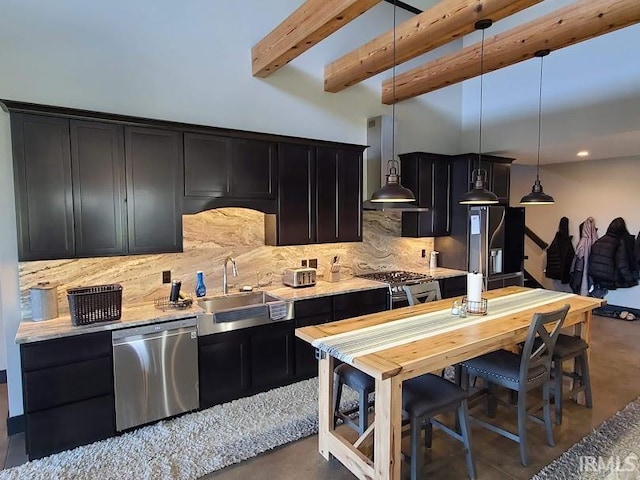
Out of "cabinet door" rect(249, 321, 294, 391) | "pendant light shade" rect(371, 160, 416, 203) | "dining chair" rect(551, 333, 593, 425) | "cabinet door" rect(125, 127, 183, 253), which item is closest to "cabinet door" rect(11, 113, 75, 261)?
"cabinet door" rect(125, 127, 183, 253)

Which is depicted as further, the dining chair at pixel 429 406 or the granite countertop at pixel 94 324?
the granite countertop at pixel 94 324

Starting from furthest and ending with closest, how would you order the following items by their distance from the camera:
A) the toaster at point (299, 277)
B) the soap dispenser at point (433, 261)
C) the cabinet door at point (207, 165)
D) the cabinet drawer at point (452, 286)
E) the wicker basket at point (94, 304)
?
1. the soap dispenser at point (433, 261)
2. the cabinet drawer at point (452, 286)
3. the toaster at point (299, 277)
4. the cabinet door at point (207, 165)
5. the wicker basket at point (94, 304)

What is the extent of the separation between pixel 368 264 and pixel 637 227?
4.44m

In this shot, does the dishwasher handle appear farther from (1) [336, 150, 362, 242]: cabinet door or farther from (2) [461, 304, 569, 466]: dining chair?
(2) [461, 304, 569, 466]: dining chair

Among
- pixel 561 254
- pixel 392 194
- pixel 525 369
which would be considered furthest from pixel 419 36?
pixel 561 254

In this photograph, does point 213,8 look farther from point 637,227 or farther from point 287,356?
point 637,227

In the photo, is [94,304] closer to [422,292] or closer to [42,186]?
[42,186]

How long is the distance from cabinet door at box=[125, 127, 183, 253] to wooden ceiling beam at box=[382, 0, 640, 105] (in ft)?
9.31

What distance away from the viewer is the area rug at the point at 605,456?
2.41 metres

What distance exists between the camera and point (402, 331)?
2.56 metres

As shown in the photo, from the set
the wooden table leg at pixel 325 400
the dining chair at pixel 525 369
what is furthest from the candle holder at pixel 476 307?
the wooden table leg at pixel 325 400

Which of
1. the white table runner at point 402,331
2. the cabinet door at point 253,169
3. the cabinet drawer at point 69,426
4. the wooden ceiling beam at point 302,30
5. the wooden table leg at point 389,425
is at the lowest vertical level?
the cabinet drawer at point 69,426

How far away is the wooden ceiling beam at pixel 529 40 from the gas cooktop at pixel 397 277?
2175 mm

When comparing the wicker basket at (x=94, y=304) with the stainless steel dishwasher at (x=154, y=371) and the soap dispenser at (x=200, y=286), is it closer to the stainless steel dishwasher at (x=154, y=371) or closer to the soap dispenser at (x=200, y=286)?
the stainless steel dishwasher at (x=154, y=371)
